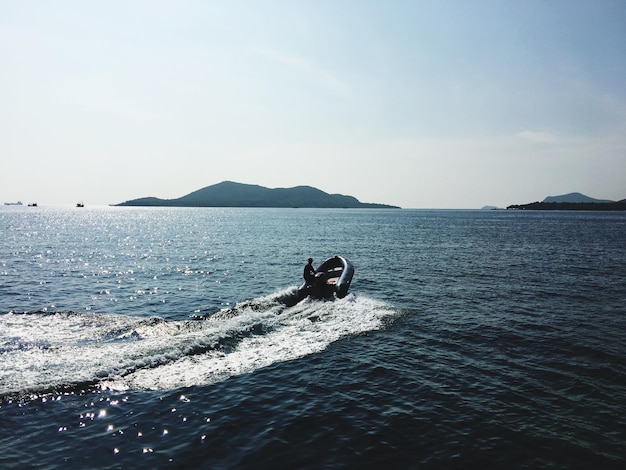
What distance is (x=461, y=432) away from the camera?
10.5 metres

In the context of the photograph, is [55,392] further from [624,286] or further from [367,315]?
[624,286]

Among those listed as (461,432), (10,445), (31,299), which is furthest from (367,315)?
(31,299)

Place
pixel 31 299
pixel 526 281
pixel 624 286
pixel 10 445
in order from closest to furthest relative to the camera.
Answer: pixel 10 445, pixel 31 299, pixel 624 286, pixel 526 281

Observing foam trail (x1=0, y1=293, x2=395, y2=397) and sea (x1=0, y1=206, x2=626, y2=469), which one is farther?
foam trail (x1=0, y1=293, x2=395, y2=397)

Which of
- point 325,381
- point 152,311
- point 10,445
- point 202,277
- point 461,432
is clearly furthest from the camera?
point 202,277

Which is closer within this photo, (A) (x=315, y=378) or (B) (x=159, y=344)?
(A) (x=315, y=378)

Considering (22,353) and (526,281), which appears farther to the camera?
(526,281)

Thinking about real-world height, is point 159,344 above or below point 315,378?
above

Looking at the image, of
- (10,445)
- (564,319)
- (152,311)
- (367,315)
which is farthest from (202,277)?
(564,319)

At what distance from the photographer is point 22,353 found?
15125mm

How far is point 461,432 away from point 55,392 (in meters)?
12.6

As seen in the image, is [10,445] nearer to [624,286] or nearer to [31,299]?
[31,299]

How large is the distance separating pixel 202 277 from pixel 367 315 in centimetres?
1881

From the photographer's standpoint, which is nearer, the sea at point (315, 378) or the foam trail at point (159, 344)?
the sea at point (315, 378)
